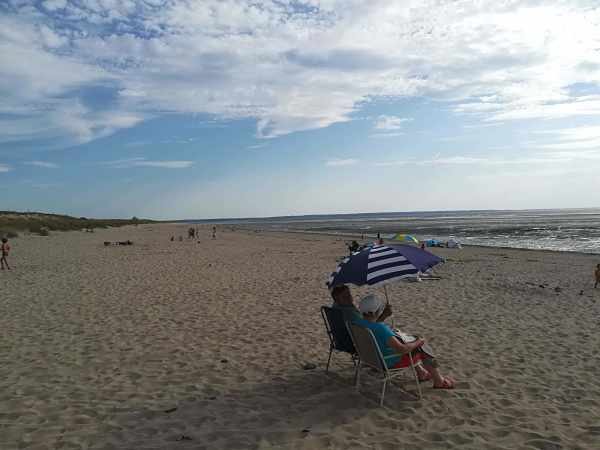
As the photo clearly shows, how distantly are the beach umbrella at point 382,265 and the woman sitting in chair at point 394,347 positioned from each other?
25 centimetres

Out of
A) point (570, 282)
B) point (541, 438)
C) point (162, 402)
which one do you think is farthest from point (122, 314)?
point (570, 282)

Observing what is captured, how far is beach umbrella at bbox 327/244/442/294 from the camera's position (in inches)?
189

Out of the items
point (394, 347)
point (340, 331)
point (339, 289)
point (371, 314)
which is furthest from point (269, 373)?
point (394, 347)

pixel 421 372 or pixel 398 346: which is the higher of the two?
pixel 398 346

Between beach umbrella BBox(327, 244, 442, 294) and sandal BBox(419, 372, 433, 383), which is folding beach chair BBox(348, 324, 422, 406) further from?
beach umbrella BBox(327, 244, 442, 294)

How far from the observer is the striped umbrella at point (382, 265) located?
4.80 meters

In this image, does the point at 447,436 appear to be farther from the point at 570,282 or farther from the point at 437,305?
the point at 570,282

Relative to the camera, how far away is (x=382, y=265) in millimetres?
4895

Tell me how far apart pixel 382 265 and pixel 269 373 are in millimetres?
2018

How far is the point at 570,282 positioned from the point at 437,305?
20.3ft

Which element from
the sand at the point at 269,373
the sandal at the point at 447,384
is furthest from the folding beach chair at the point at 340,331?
the sandal at the point at 447,384

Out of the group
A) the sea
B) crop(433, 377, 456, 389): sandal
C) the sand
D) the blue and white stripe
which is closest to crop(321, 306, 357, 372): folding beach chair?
the sand

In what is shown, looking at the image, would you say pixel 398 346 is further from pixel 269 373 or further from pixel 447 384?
pixel 269 373

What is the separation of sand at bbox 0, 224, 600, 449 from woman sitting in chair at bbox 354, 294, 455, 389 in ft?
0.68
